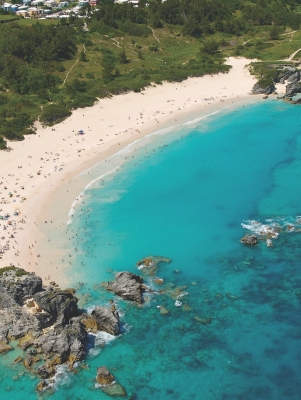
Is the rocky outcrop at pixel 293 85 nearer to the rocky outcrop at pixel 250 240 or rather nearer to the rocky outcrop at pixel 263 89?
the rocky outcrop at pixel 263 89

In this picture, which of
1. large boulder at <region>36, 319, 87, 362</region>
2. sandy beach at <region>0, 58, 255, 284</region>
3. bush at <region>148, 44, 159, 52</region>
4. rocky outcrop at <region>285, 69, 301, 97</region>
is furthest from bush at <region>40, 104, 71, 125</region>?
large boulder at <region>36, 319, 87, 362</region>

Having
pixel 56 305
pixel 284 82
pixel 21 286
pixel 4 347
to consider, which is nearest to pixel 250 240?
pixel 56 305

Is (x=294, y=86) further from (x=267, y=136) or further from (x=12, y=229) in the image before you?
(x=12, y=229)

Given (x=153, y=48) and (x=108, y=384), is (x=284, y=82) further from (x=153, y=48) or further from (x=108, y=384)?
(x=108, y=384)

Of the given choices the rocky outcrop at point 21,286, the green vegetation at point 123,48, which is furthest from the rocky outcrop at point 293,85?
the rocky outcrop at point 21,286

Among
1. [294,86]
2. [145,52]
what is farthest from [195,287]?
[145,52]

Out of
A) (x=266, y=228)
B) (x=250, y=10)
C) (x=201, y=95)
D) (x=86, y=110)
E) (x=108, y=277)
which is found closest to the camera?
(x=108, y=277)
